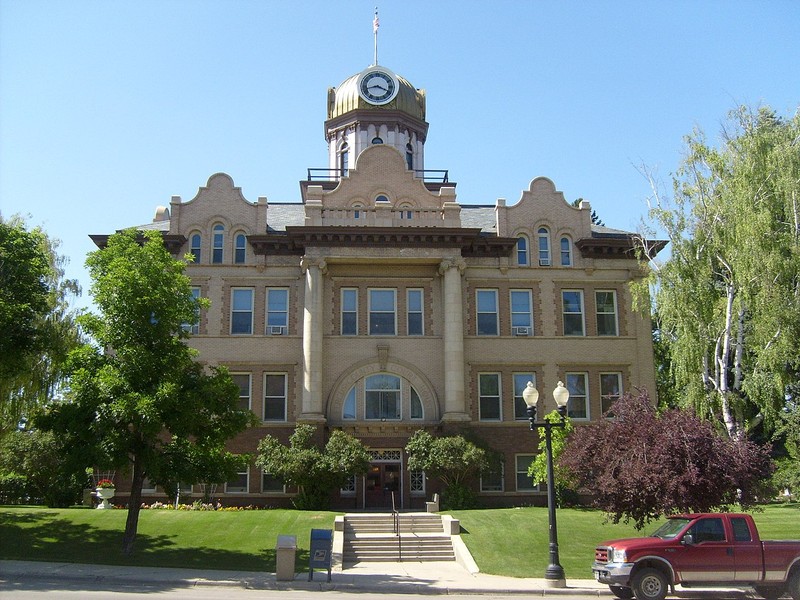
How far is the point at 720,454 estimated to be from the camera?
21812mm

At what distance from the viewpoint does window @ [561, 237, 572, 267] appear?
38.5 metres

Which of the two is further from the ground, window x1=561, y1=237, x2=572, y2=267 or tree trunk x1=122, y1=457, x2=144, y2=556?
window x1=561, y1=237, x2=572, y2=267

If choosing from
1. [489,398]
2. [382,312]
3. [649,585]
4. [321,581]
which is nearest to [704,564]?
[649,585]

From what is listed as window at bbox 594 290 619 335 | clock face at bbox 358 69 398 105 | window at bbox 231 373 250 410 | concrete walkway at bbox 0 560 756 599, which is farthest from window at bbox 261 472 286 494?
clock face at bbox 358 69 398 105

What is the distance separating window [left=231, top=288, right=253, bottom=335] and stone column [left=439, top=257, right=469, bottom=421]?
353 inches

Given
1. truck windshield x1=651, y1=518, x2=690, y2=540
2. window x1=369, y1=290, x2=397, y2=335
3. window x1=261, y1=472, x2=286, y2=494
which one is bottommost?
truck windshield x1=651, y1=518, x2=690, y2=540

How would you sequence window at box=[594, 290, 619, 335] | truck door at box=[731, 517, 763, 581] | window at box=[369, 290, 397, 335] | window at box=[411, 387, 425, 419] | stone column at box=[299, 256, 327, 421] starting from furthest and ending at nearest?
1. window at box=[594, 290, 619, 335]
2. window at box=[369, 290, 397, 335]
3. window at box=[411, 387, 425, 419]
4. stone column at box=[299, 256, 327, 421]
5. truck door at box=[731, 517, 763, 581]

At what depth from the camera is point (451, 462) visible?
107 feet

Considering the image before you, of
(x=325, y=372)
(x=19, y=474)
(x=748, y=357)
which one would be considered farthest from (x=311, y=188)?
(x=748, y=357)

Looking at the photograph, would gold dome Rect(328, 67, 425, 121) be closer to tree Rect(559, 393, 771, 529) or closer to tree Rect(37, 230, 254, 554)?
tree Rect(37, 230, 254, 554)

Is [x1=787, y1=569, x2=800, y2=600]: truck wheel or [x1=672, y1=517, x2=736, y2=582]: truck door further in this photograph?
[x1=672, y1=517, x2=736, y2=582]: truck door

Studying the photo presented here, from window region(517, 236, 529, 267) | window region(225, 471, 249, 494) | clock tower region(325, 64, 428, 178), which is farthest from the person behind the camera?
clock tower region(325, 64, 428, 178)

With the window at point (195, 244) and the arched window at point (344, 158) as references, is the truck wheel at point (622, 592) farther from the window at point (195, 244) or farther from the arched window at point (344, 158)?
the arched window at point (344, 158)

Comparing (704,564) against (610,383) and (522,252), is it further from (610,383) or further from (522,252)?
(522,252)
